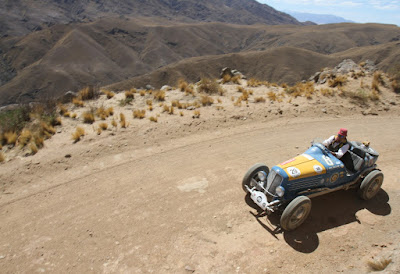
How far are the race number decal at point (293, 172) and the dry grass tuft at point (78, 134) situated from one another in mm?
7549

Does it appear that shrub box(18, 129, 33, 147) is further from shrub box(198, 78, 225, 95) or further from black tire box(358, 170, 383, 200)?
black tire box(358, 170, 383, 200)

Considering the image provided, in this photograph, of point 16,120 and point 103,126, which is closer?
point 103,126

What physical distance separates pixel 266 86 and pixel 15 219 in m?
14.7

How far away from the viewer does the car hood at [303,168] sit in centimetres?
611

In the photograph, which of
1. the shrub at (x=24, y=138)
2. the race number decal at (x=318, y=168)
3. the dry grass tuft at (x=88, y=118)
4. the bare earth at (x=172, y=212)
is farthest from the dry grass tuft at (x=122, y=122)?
the race number decal at (x=318, y=168)

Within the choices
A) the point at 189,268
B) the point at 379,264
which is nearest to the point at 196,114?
the point at 189,268

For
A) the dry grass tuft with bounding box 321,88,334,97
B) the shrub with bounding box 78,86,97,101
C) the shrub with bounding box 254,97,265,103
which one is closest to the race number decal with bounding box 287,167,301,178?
the shrub with bounding box 254,97,265,103

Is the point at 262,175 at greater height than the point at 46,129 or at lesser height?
greater

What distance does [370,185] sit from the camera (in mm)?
6797

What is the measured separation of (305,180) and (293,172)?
340mm

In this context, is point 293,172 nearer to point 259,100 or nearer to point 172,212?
point 172,212

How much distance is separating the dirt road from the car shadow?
0.02 meters

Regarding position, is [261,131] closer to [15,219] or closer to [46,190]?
[46,190]

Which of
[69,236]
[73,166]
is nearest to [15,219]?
[69,236]
